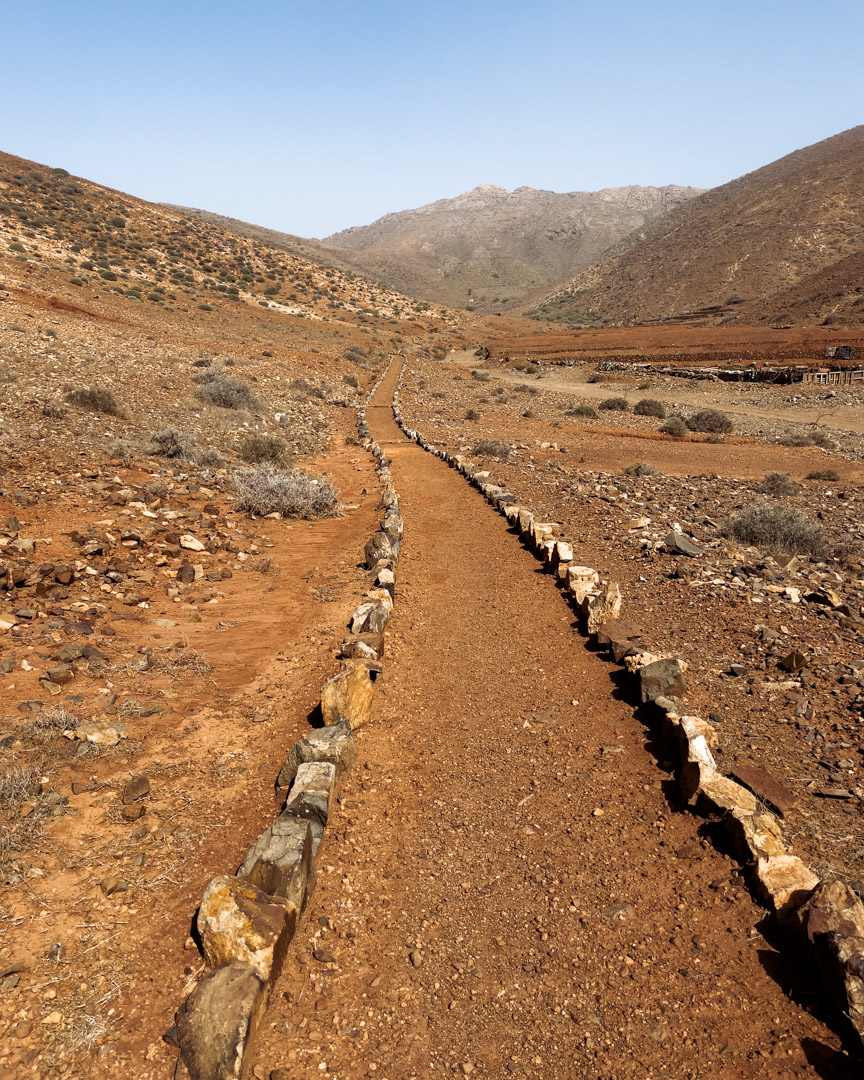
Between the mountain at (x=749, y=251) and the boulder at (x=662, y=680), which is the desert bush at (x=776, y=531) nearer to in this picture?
the boulder at (x=662, y=680)

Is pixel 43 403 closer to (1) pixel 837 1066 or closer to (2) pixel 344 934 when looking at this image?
(2) pixel 344 934

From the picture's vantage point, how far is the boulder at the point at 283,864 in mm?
3764

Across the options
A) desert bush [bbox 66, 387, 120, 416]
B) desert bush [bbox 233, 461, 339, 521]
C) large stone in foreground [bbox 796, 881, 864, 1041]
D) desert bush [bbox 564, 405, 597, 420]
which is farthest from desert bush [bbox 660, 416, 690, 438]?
large stone in foreground [bbox 796, 881, 864, 1041]

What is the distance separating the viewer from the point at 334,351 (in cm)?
3944

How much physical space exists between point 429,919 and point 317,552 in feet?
24.3

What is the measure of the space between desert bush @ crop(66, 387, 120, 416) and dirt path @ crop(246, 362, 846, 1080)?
11710 mm

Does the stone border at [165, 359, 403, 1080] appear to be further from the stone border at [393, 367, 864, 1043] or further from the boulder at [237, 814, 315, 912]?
the stone border at [393, 367, 864, 1043]

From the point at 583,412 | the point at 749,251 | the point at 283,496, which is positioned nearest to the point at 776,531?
the point at 283,496

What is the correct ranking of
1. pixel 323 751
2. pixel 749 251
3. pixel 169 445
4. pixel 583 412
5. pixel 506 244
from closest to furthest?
1. pixel 323 751
2. pixel 169 445
3. pixel 583 412
4. pixel 749 251
5. pixel 506 244

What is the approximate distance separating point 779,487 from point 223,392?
48.8ft

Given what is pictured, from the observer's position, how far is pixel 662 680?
575 cm

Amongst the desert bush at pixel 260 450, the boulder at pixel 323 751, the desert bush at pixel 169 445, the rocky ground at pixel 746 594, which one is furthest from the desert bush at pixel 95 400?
the boulder at pixel 323 751

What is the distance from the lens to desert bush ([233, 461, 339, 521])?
1212cm

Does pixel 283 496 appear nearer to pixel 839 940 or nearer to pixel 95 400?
pixel 95 400
